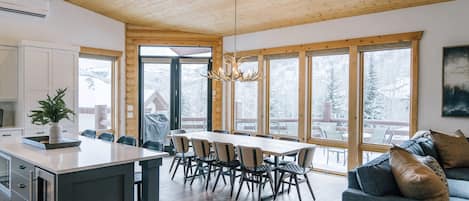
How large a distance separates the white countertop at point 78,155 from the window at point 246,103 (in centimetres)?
395

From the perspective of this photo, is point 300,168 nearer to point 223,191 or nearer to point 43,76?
point 223,191

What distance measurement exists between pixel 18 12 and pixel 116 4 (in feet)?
5.11

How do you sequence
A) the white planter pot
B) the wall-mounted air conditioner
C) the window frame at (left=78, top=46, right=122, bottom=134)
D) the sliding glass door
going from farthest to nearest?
1. the sliding glass door
2. the window frame at (left=78, top=46, right=122, bottom=134)
3. the wall-mounted air conditioner
4. the white planter pot

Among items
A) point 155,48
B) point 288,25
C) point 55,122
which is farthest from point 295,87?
point 55,122

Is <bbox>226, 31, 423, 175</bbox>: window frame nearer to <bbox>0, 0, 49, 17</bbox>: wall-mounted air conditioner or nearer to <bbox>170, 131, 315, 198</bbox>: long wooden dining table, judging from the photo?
<bbox>170, 131, 315, 198</bbox>: long wooden dining table

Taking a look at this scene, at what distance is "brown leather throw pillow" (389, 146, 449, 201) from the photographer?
244 centimetres

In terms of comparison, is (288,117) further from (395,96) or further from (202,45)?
(202,45)

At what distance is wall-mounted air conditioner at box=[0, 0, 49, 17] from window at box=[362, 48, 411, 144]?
5.53 metres

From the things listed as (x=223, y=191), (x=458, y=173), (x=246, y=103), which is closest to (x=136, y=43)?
(x=246, y=103)

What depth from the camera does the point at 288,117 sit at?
6.93 meters

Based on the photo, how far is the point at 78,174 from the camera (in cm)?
Result: 284

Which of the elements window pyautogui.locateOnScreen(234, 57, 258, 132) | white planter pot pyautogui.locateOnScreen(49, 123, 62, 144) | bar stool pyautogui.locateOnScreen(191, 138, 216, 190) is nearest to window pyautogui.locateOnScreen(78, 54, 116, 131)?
window pyautogui.locateOnScreen(234, 57, 258, 132)

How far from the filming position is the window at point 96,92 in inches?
268

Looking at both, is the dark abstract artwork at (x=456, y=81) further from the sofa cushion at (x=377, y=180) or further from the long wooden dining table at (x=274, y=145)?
the sofa cushion at (x=377, y=180)
